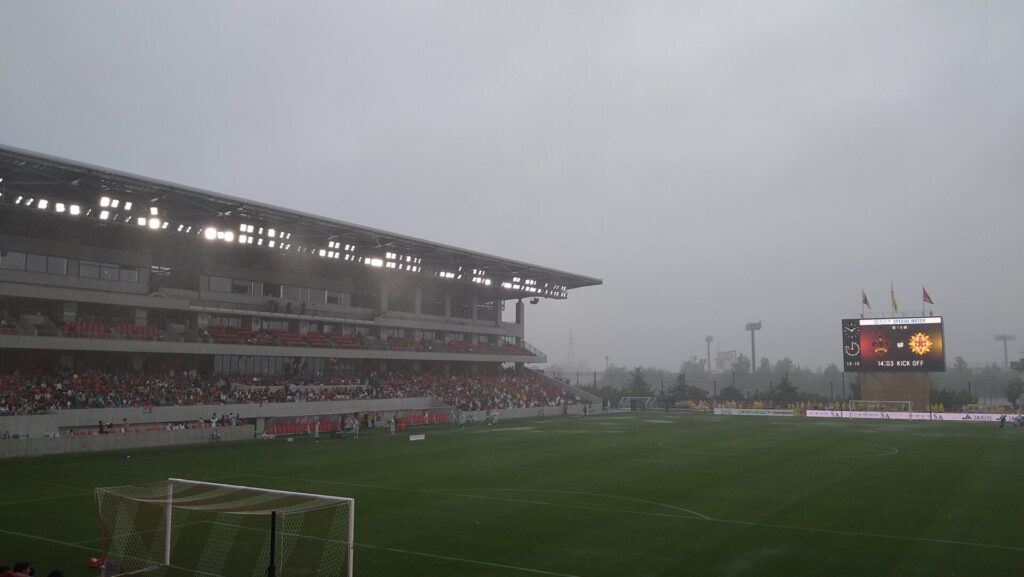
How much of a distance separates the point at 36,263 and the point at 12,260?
1254 mm

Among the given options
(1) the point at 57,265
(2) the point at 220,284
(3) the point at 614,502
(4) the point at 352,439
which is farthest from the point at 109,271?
(3) the point at 614,502

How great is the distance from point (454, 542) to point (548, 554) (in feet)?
7.30

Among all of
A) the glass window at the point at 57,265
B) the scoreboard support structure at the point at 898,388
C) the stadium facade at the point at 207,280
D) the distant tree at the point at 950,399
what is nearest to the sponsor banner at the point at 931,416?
the scoreboard support structure at the point at 898,388

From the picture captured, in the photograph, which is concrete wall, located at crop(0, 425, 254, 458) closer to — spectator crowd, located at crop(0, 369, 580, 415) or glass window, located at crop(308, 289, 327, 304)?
spectator crowd, located at crop(0, 369, 580, 415)

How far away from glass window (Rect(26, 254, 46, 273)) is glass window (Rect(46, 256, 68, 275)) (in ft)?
0.79

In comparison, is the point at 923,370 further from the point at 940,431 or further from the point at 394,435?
the point at 394,435

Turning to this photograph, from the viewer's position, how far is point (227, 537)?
15617 mm

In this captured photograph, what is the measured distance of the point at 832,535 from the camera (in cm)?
1580

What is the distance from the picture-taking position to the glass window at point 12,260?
41.4 metres

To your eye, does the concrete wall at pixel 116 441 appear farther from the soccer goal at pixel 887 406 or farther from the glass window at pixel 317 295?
the soccer goal at pixel 887 406

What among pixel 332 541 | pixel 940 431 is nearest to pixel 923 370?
pixel 940 431

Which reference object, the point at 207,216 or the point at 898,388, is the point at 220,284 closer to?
the point at 207,216

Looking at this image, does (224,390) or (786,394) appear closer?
(224,390)

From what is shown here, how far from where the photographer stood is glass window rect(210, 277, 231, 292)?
52.8 metres
